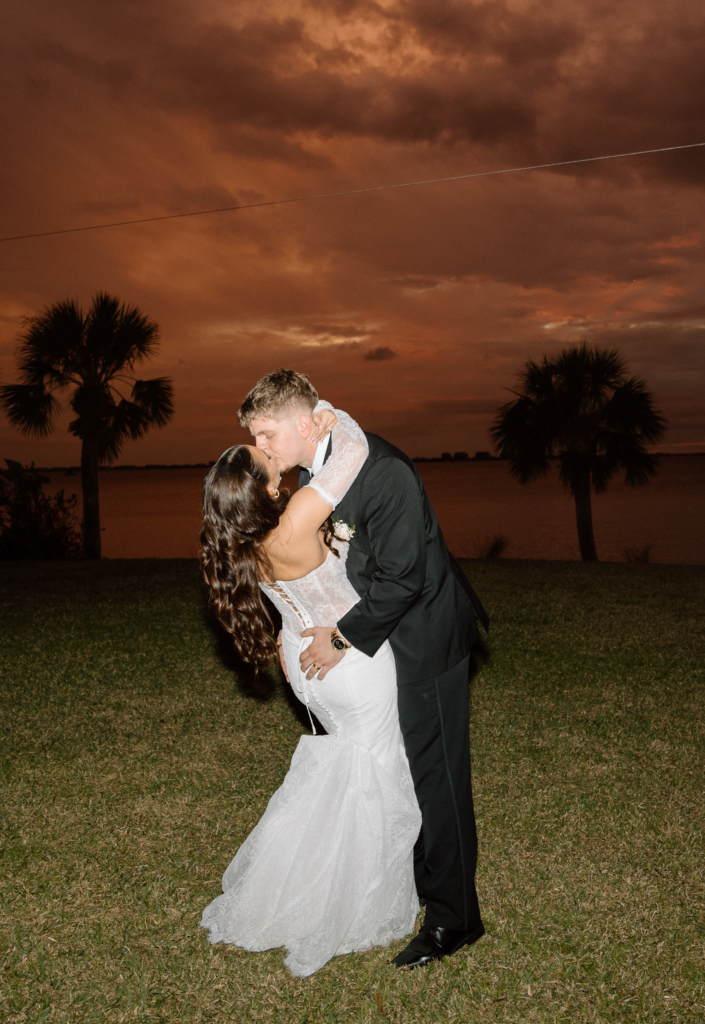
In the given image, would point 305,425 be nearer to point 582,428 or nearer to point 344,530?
point 344,530

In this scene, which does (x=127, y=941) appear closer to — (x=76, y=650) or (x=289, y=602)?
(x=289, y=602)

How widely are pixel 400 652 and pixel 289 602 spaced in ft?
1.52

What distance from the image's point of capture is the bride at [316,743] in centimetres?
256

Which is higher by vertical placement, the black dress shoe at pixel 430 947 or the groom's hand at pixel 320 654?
the groom's hand at pixel 320 654

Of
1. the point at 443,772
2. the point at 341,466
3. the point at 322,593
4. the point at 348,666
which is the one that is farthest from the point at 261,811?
the point at 341,466

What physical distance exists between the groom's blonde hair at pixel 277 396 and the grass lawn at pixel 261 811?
87.6 inches

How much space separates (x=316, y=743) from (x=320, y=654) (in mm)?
515

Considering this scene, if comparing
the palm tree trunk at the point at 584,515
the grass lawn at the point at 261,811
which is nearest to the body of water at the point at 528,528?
the palm tree trunk at the point at 584,515

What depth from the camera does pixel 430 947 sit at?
294 centimetres

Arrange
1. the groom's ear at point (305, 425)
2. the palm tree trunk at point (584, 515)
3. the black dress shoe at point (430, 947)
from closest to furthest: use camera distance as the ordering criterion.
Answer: the groom's ear at point (305, 425) < the black dress shoe at point (430, 947) < the palm tree trunk at point (584, 515)

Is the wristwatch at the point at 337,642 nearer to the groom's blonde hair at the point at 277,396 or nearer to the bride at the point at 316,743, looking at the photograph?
the bride at the point at 316,743

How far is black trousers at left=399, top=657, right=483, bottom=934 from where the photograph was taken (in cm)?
276

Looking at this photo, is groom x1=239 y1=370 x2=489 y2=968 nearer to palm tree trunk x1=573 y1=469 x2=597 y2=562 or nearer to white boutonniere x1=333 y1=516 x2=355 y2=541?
white boutonniere x1=333 y1=516 x2=355 y2=541

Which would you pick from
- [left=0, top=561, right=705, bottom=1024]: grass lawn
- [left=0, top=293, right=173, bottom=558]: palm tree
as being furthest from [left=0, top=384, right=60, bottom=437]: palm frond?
[left=0, top=561, right=705, bottom=1024]: grass lawn
